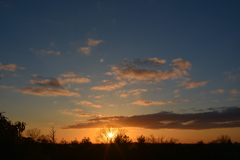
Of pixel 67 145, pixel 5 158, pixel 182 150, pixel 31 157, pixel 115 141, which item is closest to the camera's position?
pixel 5 158

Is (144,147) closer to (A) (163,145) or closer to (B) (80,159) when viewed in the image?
(A) (163,145)

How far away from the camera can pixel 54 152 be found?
51.2 metres

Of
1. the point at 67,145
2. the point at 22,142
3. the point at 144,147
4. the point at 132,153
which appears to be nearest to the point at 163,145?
the point at 144,147

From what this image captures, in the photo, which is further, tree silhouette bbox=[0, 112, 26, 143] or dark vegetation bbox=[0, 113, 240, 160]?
dark vegetation bbox=[0, 113, 240, 160]

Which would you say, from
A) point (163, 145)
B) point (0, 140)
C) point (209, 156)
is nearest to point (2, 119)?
point (0, 140)

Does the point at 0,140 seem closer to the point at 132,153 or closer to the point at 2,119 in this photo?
the point at 2,119

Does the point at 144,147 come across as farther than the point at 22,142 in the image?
Yes

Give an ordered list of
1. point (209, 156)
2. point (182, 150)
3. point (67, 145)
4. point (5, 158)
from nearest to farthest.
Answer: point (5, 158), point (209, 156), point (182, 150), point (67, 145)

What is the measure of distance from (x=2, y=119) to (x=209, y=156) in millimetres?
34190

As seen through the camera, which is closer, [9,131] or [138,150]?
[9,131]

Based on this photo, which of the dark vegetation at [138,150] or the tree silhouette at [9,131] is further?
the dark vegetation at [138,150]

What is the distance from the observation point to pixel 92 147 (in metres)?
A: 50.8

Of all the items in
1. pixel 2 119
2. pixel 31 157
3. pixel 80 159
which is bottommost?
pixel 80 159

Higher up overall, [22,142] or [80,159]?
[22,142]
